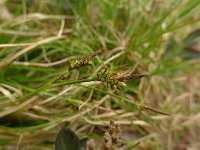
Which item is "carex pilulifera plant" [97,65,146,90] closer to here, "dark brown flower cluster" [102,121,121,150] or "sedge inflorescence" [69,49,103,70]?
"sedge inflorescence" [69,49,103,70]

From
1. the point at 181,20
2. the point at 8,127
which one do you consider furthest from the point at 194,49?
the point at 8,127

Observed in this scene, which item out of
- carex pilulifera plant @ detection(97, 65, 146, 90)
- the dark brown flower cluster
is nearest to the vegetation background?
the dark brown flower cluster

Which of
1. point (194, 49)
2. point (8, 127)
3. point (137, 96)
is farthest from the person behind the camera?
point (194, 49)

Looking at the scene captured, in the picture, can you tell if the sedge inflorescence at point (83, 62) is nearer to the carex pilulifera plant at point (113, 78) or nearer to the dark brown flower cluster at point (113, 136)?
the carex pilulifera plant at point (113, 78)

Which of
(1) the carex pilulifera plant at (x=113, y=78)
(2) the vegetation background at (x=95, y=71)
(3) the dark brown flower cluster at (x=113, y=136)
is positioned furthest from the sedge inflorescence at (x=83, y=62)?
(2) the vegetation background at (x=95, y=71)

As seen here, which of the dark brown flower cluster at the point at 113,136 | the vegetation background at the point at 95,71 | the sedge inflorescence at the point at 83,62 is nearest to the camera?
the sedge inflorescence at the point at 83,62

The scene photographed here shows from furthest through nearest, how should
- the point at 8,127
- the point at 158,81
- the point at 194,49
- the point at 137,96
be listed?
the point at 194,49 → the point at 158,81 → the point at 137,96 → the point at 8,127

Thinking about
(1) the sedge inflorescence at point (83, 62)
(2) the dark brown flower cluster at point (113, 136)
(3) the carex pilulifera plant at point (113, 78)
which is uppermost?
(1) the sedge inflorescence at point (83, 62)

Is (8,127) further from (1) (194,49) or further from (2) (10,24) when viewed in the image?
(1) (194,49)
